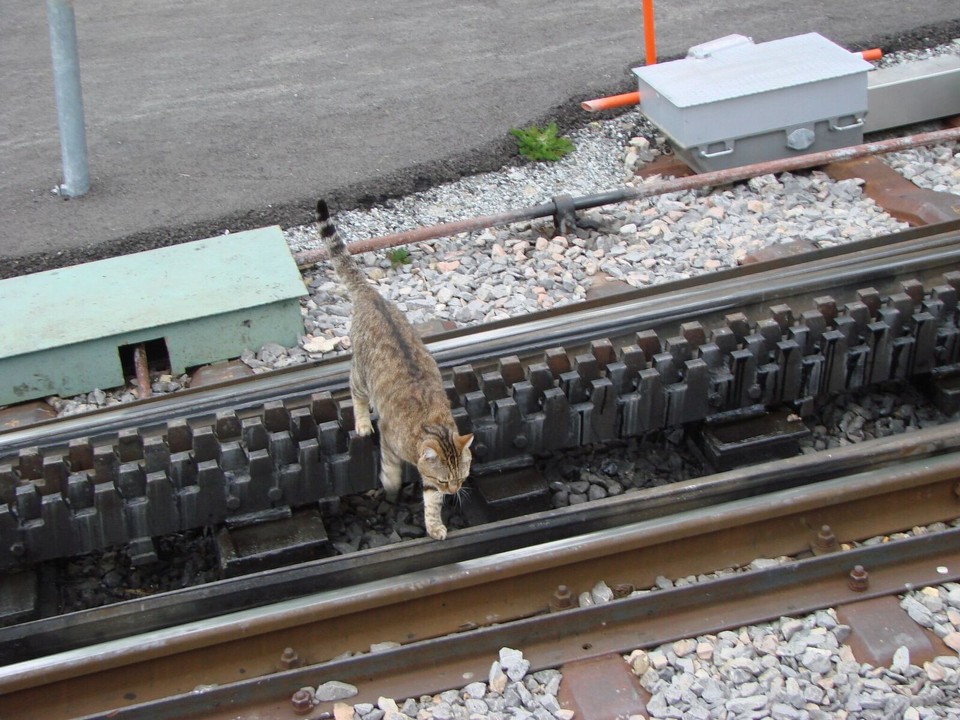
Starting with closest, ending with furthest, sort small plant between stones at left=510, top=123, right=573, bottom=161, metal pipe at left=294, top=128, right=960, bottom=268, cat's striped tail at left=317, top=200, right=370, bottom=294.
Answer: cat's striped tail at left=317, top=200, right=370, bottom=294 < metal pipe at left=294, top=128, right=960, bottom=268 < small plant between stones at left=510, top=123, right=573, bottom=161

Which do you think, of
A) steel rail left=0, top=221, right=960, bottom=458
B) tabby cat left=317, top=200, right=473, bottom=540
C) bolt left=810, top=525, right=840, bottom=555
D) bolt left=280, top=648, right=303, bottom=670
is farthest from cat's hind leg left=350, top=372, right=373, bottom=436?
bolt left=810, top=525, right=840, bottom=555

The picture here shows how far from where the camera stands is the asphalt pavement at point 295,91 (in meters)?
8.20

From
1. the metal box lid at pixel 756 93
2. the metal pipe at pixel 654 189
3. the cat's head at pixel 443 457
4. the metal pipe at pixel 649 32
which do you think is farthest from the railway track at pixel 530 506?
the metal pipe at pixel 649 32

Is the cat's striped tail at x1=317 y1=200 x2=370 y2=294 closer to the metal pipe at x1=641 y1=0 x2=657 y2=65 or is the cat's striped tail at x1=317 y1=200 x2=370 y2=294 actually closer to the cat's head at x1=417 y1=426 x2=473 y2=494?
the cat's head at x1=417 y1=426 x2=473 y2=494

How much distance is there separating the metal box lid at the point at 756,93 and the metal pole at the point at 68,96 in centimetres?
409

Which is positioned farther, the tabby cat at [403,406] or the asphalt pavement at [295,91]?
the asphalt pavement at [295,91]

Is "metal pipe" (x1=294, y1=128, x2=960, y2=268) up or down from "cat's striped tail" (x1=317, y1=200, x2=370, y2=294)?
down

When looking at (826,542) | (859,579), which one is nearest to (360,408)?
(826,542)

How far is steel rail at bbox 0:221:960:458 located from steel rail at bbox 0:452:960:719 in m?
1.13

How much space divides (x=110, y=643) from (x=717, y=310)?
130 inches

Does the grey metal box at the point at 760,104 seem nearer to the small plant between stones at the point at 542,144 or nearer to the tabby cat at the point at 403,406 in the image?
the small plant between stones at the point at 542,144

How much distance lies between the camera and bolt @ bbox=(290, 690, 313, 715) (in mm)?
4215

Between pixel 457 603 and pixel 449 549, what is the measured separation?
25 cm

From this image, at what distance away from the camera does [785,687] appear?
420cm
